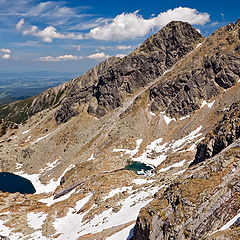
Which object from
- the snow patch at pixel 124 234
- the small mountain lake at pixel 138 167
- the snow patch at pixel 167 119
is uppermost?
the snow patch at pixel 167 119

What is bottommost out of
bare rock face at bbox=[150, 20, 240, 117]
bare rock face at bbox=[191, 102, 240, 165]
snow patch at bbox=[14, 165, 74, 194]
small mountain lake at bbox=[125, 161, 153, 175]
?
small mountain lake at bbox=[125, 161, 153, 175]

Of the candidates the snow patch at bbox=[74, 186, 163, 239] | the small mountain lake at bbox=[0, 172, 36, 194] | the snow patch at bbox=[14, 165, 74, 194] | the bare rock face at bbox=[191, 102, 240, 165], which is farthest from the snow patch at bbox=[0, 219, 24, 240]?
the small mountain lake at bbox=[0, 172, 36, 194]

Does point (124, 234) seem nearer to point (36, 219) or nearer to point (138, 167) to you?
point (36, 219)

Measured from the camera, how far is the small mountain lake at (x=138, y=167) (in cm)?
8451

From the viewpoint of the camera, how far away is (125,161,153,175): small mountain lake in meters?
84.5

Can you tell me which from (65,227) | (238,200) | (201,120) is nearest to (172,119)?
(201,120)

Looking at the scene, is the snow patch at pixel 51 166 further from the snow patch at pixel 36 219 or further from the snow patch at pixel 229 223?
the snow patch at pixel 229 223

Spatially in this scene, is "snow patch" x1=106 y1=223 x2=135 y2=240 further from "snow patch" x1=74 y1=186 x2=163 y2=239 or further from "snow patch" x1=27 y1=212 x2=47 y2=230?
"snow patch" x1=27 y1=212 x2=47 y2=230

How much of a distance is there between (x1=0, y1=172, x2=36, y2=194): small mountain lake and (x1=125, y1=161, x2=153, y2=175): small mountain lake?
144ft

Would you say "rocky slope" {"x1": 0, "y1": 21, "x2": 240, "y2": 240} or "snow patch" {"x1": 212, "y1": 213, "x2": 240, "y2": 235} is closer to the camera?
"snow patch" {"x1": 212, "y1": 213, "x2": 240, "y2": 235}

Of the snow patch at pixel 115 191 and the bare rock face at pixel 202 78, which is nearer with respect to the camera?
the snow patch at pixel 115 191

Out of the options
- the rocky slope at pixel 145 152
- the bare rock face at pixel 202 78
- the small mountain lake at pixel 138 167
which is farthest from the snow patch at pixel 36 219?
the bare rock face at pixel 202 78

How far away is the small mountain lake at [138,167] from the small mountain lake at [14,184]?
144 feet

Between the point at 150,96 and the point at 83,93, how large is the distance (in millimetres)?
52609
